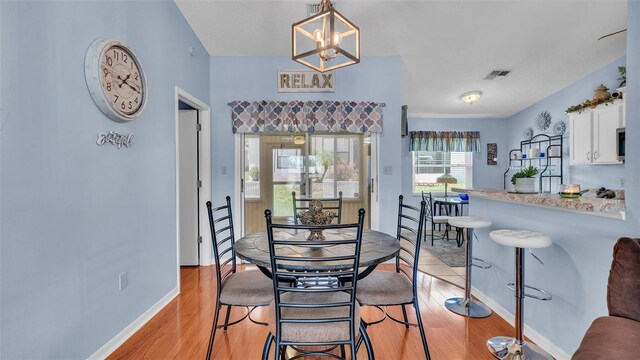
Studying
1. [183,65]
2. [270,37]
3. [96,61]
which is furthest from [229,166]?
[96,61]

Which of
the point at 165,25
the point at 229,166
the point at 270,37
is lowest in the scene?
the point at 229,166

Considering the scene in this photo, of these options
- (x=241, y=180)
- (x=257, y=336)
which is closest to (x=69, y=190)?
(x=257, y=336)

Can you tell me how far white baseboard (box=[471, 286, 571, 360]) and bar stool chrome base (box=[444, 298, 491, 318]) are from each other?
7 centimetres

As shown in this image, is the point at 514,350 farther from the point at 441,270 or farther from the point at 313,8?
the point at 313,8

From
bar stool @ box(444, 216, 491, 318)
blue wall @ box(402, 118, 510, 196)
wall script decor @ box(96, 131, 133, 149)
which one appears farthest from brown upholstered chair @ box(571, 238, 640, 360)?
blue wall @ box(402, 118, 510, 196)

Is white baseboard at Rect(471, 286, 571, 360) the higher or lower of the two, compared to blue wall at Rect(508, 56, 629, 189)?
lower

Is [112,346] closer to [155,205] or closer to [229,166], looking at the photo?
[155,205]

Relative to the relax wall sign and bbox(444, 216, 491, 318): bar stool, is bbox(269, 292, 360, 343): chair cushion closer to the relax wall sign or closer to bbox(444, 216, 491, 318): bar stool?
bbox(444, 216, 491, 318): bar stool

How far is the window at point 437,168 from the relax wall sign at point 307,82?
3322 millimetres

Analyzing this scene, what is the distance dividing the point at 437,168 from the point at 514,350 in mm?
5033

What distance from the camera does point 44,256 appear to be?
1.48 metres

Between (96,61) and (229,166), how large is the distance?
7.03 feet

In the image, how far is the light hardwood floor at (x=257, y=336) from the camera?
1906 mm

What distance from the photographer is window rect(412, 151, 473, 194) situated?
21.2 feet
